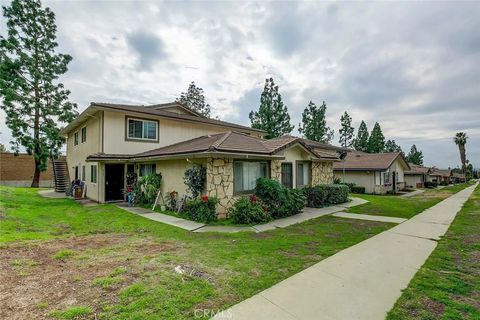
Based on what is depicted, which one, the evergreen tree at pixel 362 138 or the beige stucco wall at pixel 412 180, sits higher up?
the evergreen tree at pixel 362 138

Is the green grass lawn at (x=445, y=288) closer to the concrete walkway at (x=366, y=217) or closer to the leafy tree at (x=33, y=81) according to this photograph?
the concrete walkway at (x=366, y=217)

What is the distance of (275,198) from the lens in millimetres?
10484

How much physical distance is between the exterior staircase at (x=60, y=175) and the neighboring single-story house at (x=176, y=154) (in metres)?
2.35

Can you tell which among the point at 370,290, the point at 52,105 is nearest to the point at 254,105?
the point at 52,105

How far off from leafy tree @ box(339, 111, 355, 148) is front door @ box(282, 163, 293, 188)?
146 ft

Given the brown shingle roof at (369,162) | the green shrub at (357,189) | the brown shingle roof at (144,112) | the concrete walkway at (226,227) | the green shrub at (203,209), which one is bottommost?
the green shrub at (357,189)

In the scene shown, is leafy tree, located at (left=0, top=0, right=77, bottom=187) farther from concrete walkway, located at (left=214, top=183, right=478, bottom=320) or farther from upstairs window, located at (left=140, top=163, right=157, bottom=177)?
concrete walkway, located at (left=214, top=183, right=478, bottom=320)

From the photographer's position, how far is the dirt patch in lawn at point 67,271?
3.46 m

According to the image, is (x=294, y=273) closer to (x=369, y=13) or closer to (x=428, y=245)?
(x=428, y=245)

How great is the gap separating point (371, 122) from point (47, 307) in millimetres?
57549

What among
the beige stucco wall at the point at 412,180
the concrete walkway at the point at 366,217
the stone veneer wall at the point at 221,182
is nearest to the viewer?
the stone veneer wall at the point at 221,182

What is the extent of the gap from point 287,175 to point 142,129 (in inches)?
379

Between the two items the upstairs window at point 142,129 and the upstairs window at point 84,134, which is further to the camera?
the upstairs window at point 84,134

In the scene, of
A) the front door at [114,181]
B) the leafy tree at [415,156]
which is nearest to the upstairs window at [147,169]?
the front door at [114,181]
